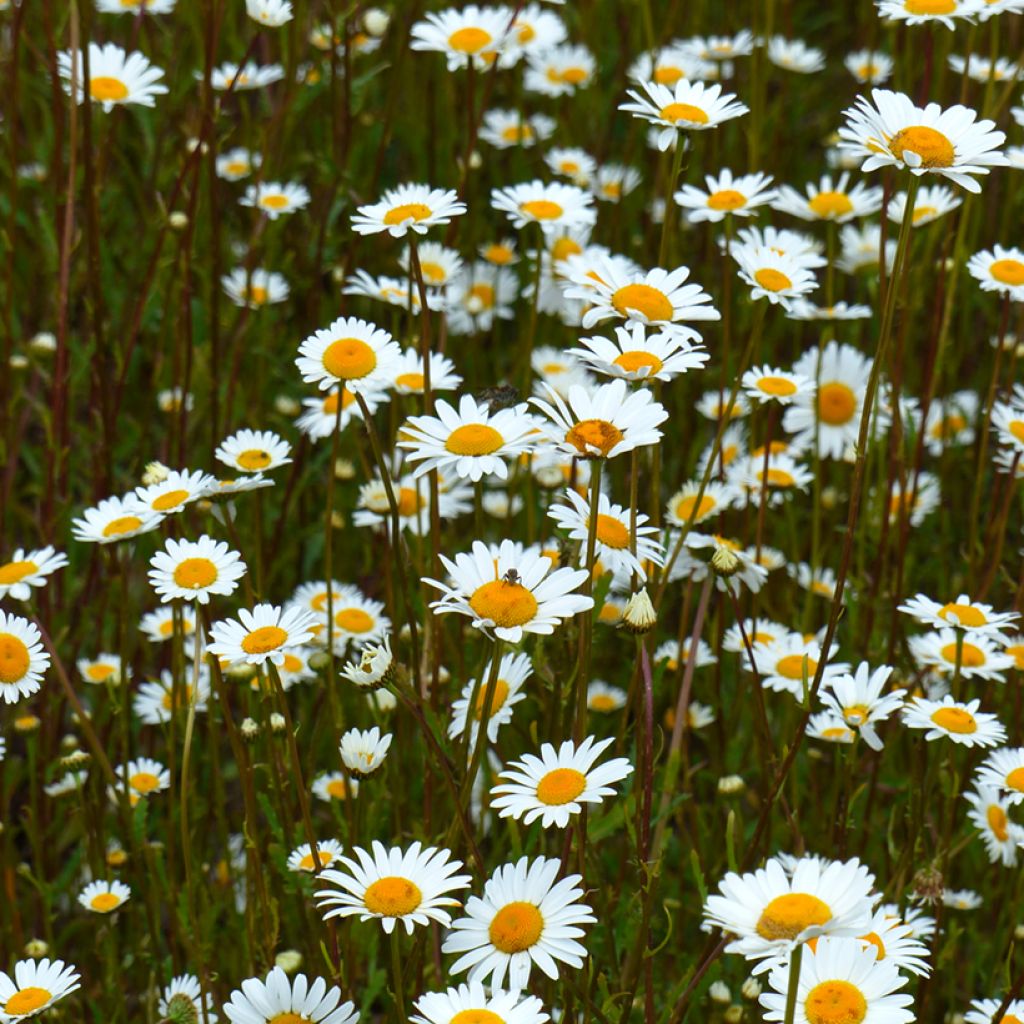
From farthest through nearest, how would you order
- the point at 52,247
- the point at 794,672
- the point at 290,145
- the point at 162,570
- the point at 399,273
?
the point at 290,145, the point at 399,273, the point at 52,247, the point at 794,672, the point at 162,570

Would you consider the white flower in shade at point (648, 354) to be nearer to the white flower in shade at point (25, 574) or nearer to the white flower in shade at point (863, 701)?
the white flower in shade at point (863, 701)

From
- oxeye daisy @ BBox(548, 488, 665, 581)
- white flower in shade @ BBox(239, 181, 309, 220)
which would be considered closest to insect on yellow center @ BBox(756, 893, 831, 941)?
oxeye daisy @ BBox(548, 488, 665, 581)

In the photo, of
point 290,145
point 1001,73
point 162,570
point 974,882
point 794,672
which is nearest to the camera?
point 162,570

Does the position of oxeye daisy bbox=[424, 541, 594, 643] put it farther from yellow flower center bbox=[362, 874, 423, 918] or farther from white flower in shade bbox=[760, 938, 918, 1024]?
white flower in shade bbox=[760, 938, 918, 1024]

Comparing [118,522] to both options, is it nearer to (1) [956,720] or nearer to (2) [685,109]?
(2) [685,109]

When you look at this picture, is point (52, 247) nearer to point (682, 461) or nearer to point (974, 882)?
point (682, 461)

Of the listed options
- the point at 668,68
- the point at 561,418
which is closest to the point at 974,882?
the point at 561,418

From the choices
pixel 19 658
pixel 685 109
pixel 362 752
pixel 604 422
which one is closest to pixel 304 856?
pixel 362 752
